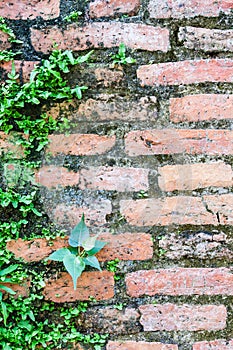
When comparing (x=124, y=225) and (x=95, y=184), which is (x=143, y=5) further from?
(x=124, y=225)

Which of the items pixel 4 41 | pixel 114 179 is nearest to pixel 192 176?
pixel 114 179

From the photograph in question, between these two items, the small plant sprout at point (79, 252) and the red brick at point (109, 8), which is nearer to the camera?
the small plant sprout at point (79, 252)

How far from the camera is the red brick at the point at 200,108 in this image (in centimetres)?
131

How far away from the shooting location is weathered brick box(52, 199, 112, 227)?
1283 millimetres

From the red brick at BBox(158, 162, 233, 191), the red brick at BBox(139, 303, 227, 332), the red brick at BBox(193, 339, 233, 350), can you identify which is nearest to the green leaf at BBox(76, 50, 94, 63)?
the red brick at BBox(158, 162, 233, 191)

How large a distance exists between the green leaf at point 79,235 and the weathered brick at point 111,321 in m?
0.20

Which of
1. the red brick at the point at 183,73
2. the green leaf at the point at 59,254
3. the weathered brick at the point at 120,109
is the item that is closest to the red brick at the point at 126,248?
the green leaf at the point at 59,254

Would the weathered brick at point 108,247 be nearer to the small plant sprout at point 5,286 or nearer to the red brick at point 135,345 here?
the small plant sprout at point 5,286

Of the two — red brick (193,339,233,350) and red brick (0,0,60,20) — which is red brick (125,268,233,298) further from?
red brick (0,0,60,20)

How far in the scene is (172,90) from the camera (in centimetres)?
131

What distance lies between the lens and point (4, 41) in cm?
131

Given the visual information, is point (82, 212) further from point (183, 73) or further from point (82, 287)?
point (183, 73)

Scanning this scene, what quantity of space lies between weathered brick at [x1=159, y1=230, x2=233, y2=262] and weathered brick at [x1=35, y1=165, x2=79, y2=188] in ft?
1.00

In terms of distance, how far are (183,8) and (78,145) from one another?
500 mm
